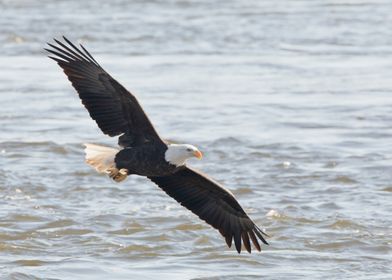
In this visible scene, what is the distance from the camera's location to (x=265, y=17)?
765 inches

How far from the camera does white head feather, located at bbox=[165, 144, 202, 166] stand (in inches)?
302

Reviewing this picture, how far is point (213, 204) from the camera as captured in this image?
8242 millimetres

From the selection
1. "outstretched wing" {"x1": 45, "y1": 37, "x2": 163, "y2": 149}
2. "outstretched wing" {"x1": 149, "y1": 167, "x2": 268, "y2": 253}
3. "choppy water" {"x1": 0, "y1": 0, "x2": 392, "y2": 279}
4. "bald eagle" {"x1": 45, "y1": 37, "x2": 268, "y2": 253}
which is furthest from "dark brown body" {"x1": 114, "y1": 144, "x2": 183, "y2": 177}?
"choppy water" {"x1": 0, "y1": 0, "x2": 392, "y2": 279}

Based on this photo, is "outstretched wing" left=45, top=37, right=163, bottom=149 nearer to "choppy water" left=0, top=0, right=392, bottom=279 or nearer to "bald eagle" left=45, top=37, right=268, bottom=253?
"bald eagle" left=45, top=37, right=268, bottom=253

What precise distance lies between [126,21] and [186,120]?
21.4 ft

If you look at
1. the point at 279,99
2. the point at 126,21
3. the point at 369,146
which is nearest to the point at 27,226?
the point at 369,146

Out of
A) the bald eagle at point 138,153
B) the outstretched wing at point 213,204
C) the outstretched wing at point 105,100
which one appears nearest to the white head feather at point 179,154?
the bald eagle at point 138,153

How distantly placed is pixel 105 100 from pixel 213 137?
14.9 ft

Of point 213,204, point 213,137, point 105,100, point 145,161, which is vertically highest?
point 213,137

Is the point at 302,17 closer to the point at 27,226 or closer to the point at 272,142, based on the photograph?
the point at 272,142

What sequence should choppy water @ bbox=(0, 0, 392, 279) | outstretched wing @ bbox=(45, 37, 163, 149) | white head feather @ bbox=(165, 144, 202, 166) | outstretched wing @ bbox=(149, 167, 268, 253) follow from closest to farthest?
1. white head feather @ bbox=(165, 144, 202, 166)
2. outstretched wing @ bbox=(45, 37, 163, 149)
3. outstretched wing @ bbox=(149, 167, 268, 253)
4. choppy water @ bbox=(0, 0, 392, 279)

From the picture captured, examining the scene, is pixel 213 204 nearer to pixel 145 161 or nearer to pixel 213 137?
pixel 145 161

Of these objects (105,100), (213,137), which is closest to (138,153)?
(105,100)

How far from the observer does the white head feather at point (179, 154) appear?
7.67 metres
